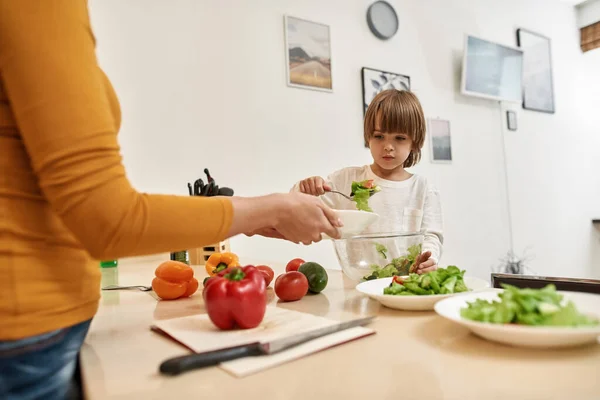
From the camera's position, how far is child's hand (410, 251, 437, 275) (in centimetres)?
90

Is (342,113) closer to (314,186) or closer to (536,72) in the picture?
(314,186)

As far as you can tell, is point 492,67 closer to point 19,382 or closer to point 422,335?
point 422,335

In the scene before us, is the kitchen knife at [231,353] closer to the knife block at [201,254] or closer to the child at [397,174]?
the child at [397,174]

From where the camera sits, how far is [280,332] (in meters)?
0.62

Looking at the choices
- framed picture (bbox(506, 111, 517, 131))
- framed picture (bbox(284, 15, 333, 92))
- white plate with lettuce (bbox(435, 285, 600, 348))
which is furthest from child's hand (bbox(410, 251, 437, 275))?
framed picture (bbox(506, 111, 517, 131))

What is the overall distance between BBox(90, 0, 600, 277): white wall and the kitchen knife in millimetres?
1660

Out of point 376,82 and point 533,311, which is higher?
point 376,82

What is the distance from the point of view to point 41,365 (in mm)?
513

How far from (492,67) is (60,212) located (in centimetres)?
347

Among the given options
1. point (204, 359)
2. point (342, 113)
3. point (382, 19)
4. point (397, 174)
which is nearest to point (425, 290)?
point (204, 359)

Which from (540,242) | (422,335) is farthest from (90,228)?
(540,242)

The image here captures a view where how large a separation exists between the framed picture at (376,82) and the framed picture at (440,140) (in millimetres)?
374

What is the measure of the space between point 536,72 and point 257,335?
158 inches

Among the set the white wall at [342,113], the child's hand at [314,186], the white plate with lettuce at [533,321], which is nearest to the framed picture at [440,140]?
the white wall at [342,113]
